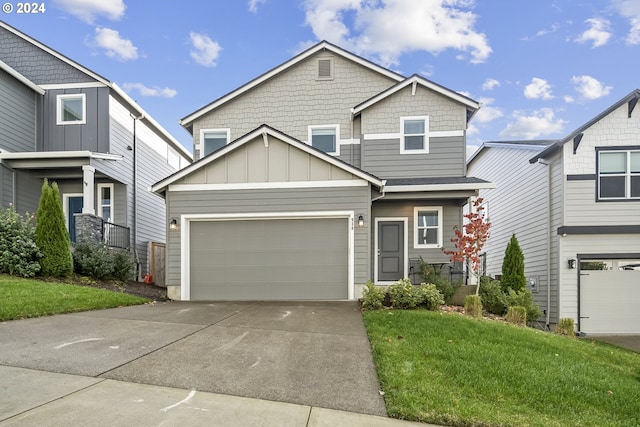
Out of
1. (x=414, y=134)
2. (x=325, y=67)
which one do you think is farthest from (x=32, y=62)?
(x=414, y=134)

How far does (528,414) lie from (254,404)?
248cm

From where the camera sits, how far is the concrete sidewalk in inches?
121

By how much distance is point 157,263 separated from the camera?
14664 mm

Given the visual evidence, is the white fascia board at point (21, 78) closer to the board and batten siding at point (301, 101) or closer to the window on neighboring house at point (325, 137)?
the board and batten siding at point (301, 101)

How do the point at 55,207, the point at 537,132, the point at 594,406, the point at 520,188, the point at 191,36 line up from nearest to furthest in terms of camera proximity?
the point at 594,406, the point at 55,207, the point at 520,188, the point at 191,36, the point at 537,132

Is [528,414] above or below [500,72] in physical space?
below

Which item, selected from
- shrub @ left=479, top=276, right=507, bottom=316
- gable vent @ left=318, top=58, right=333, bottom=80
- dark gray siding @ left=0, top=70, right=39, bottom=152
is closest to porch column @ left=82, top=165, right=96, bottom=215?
dark gray siding @ left=0, top=70, right=39, bottom=152

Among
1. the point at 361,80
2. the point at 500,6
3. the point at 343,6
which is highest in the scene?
the point at 343,6

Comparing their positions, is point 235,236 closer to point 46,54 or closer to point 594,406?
point 594,406

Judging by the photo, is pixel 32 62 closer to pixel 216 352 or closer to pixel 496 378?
pixel 216 352

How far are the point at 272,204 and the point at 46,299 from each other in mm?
5115

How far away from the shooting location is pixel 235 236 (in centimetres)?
1020

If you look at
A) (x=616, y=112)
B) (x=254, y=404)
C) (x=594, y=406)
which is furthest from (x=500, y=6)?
(x=254, y=404)

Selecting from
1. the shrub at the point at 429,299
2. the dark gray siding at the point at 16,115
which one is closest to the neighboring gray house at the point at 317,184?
the shrub at the point at 429,299
